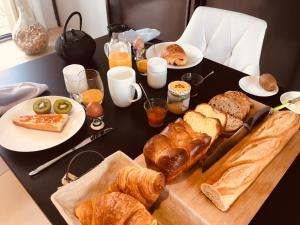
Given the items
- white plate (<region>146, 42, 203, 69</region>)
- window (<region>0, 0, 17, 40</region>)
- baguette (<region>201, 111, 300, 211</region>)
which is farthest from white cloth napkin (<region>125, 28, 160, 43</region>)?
window (<region>0, 0, 17, 40</region>)

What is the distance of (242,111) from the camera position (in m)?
0.90

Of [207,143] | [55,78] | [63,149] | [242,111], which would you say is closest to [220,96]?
[242,111]

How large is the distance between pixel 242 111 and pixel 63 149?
608 millimetres

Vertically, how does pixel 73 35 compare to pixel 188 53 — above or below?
above

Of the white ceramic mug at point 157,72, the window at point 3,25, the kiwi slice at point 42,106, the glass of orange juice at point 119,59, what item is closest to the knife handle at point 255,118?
the white ceramic mug at point 157,72

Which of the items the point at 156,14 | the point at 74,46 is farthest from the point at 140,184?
the point at 156,14

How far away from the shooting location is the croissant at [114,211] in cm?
54

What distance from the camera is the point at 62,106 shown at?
3.07 feet

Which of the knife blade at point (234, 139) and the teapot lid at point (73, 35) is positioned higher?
the teapot lid at point (73, 35)

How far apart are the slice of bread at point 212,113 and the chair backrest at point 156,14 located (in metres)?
1.43

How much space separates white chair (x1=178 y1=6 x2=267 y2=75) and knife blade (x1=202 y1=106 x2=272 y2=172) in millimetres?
573

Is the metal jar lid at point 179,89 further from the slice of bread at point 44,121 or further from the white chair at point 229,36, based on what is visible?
the white chair at point 229,36

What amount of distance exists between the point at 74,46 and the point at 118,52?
217mm

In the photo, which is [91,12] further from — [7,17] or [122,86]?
[122,86]
